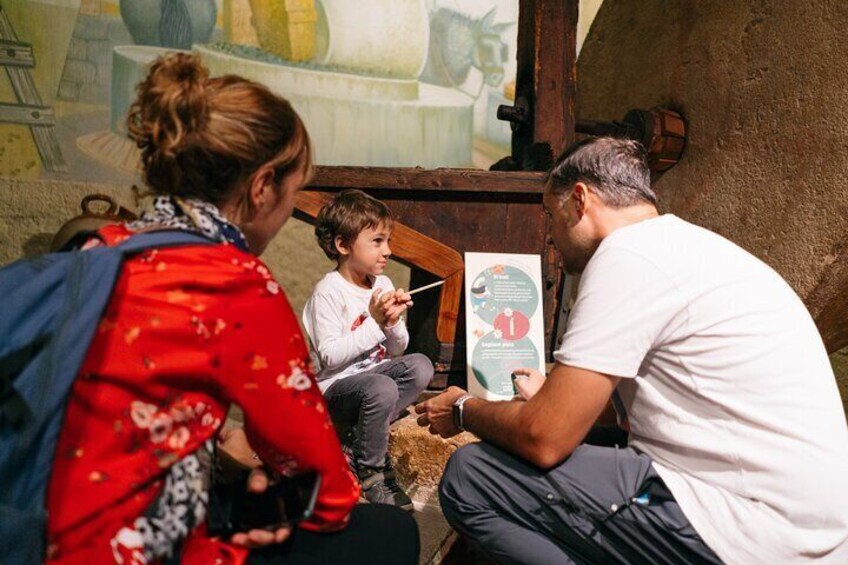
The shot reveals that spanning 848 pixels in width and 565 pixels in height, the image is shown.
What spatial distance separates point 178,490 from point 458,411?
913mm

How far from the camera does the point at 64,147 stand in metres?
7.24

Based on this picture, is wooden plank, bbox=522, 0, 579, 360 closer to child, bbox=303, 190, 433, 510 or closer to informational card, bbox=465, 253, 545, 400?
informational card, bbox=465, 253, 545, 400

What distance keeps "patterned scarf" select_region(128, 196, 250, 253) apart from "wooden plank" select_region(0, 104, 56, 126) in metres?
7.22

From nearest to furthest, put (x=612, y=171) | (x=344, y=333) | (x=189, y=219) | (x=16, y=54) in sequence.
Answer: (x=189, y=219), (x=612, y=171), (x=344, y=333), (x=16, y=54)

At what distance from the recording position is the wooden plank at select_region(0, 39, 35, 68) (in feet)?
23.7

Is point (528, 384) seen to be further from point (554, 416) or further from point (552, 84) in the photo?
point (552, 84)

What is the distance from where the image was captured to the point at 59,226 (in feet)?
22.2

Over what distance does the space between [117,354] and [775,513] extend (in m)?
1.23

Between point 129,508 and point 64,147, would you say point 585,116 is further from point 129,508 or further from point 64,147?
point 64,147

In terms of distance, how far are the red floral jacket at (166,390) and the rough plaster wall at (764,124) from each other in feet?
7.06

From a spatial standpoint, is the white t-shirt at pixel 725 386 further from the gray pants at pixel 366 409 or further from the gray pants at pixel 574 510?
the gray pants at pixel 366 409

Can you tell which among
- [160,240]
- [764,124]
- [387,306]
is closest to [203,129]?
[160,240]

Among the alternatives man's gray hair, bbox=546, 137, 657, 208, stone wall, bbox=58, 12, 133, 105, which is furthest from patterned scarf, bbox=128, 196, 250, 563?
stone wall, bbox=58, 12, 133, 105

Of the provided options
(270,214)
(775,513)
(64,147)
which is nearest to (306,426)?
(270,214)
